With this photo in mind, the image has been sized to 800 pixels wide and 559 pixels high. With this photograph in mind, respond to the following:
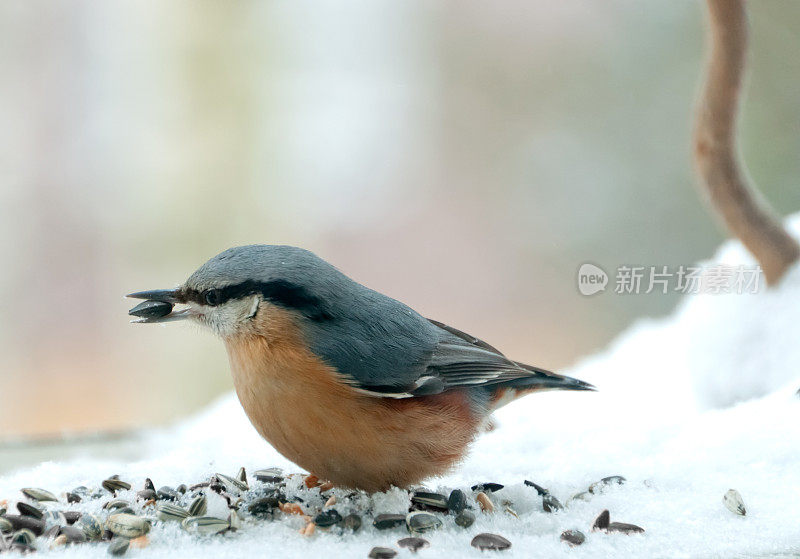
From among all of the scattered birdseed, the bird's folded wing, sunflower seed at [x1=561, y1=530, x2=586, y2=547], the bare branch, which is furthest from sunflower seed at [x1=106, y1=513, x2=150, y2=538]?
the bare branch

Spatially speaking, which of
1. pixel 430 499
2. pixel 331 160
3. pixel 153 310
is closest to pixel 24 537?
pixel 153 310

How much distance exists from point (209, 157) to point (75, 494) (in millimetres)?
1814

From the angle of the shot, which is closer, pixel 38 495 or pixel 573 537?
pixel 573 537

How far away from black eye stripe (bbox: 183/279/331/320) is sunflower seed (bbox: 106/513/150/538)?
339 millimetres

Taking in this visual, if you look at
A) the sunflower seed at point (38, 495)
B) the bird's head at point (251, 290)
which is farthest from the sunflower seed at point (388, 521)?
the sunflower seed at point (38, 495)

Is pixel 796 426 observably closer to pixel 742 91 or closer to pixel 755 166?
pixel 742 91

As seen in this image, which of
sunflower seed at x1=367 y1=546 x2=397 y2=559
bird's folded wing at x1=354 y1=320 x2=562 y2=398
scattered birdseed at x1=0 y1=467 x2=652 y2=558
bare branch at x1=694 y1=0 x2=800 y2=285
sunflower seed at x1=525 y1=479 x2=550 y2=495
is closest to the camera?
sunflower seed at x1=367 y1=546 x2=397 y2=559

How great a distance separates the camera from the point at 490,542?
1.07m

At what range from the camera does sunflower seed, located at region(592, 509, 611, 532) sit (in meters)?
1.16

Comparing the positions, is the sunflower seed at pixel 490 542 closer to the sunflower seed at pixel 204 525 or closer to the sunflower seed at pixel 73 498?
the sunflower seed at pixel 204 525

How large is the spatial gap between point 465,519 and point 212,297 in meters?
0.52

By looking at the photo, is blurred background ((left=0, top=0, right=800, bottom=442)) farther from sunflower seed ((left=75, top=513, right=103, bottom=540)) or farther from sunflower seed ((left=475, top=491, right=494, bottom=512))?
sunflower seed ((left=75, top=513, right=103, bottom=540))

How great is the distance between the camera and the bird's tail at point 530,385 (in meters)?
1.37

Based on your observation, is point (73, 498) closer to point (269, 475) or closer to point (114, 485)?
point (114, 485)
